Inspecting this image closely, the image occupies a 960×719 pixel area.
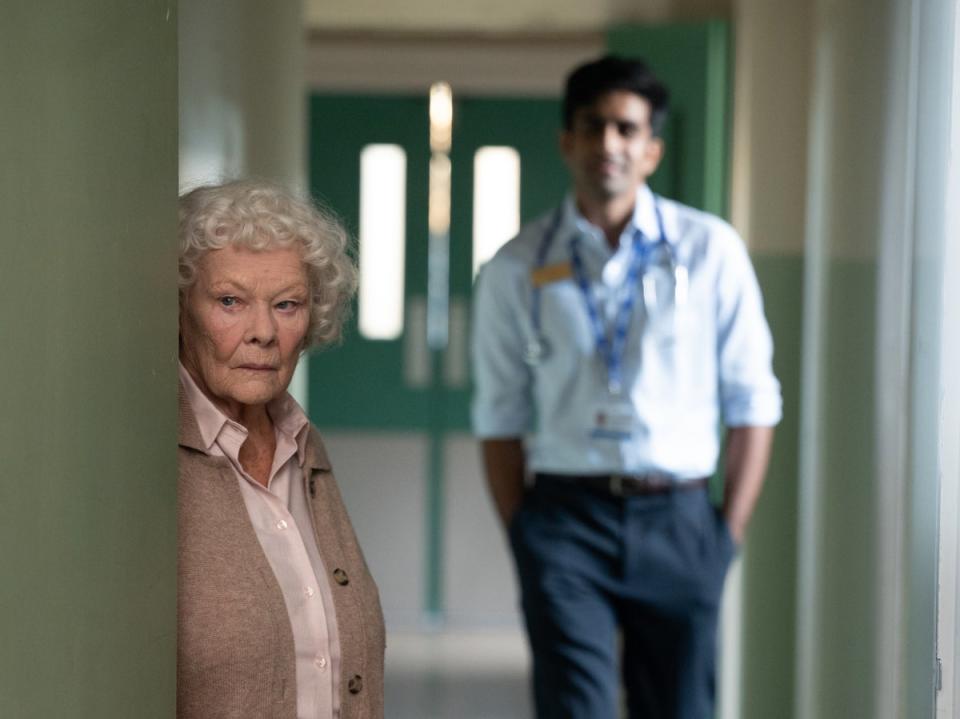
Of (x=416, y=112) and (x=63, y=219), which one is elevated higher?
(x=416, y=112)

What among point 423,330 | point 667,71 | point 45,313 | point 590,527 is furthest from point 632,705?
point 423,330

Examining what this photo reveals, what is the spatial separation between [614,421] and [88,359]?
2.12m

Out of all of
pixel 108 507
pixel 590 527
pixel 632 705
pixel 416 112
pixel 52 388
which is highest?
pixel 416 112

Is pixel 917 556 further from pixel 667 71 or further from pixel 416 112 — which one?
pixel 416 112

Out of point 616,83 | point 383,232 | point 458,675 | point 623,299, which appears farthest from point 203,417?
point 383,232

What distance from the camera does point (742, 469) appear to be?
3.38m

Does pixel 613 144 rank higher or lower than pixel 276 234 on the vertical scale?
higher

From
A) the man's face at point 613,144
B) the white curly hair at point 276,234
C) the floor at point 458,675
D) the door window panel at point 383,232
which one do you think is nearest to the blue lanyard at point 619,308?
the man's face at point 613,144

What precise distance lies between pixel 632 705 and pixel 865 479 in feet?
2.58

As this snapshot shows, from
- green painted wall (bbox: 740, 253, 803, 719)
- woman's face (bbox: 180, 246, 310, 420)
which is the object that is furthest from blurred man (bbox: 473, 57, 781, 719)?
woman's face (bbox: 180, 246, 310, 420)

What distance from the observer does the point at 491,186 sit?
19.8ft

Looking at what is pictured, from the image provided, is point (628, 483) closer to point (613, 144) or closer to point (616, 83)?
point (613, 144)

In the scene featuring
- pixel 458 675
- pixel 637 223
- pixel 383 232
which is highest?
pixel 383 232

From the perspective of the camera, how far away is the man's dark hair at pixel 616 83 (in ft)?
11.5
